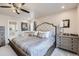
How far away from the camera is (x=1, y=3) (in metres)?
1.68

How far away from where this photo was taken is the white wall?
66.6 inches

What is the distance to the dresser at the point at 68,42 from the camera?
67.9 inches

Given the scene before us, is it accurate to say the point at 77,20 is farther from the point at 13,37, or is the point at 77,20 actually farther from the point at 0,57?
the point at 0,57

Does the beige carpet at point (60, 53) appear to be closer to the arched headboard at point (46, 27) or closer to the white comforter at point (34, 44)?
the white comforter at point (34, 44)

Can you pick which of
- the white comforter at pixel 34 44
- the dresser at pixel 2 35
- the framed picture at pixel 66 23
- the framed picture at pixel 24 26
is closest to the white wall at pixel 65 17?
the framed picture at pixel 66 23

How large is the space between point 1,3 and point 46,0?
82 centimetres

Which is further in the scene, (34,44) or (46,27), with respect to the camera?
(46,27)

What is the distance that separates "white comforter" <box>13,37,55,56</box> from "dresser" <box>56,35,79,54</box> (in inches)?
5.6

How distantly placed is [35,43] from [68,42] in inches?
24.6

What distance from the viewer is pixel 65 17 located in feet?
5.65

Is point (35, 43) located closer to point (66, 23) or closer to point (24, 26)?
point (24, 26)

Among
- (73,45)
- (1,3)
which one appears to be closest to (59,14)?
(73,45)

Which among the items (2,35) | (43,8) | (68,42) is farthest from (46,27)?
(2,35)

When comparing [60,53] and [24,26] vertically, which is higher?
[24,26]
